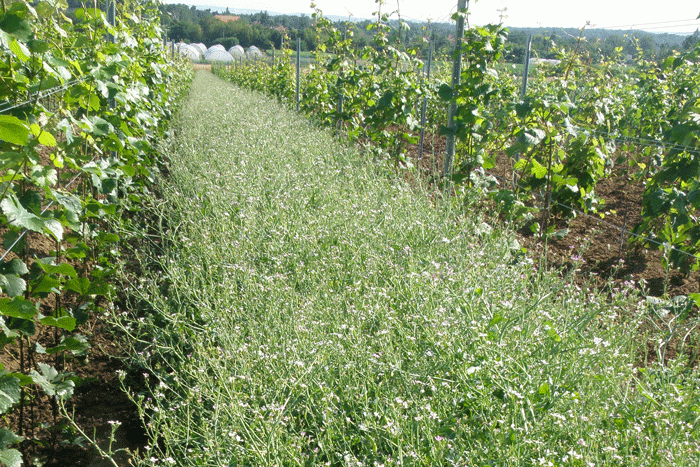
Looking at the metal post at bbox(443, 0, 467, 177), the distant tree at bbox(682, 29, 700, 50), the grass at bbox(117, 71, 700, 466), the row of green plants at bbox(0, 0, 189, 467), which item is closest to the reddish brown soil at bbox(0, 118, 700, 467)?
the row of green plants at bbox(0, 0, 189, 467)

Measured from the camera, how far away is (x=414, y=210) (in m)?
4.27

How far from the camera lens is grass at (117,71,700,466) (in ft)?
6.05

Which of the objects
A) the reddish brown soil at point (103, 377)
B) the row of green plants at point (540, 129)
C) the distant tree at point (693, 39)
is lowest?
the reddish brown soil at point (103, 377)

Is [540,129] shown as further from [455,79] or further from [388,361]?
[388,361]

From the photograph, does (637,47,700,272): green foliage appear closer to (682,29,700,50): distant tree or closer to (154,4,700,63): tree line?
(154,4,700,63): tree line

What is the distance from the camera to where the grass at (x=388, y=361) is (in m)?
1.84

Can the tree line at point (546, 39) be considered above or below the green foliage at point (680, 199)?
above

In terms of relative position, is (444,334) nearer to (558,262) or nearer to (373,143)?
(558,262)

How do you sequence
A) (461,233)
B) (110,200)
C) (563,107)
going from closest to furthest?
(461,233), (110,200), (563,107)

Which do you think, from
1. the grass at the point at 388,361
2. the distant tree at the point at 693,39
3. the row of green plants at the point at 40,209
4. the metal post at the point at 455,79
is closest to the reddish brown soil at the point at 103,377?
the row of green plants at the point at 40,209

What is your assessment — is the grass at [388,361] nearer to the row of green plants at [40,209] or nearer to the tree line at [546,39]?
the row of green plants at [40,209]

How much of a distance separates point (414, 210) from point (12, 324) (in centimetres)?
283

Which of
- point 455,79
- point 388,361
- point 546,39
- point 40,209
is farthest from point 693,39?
point 40,209

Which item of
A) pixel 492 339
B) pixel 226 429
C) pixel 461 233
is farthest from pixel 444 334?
pixel 461 233
